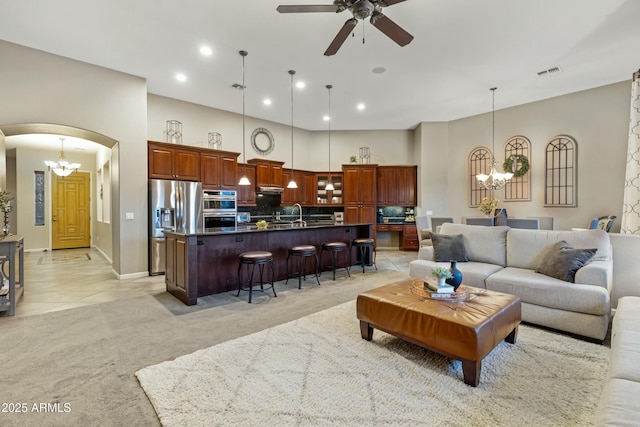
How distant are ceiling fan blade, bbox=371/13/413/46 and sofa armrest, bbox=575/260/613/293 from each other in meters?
2.92

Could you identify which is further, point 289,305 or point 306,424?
point 289,305

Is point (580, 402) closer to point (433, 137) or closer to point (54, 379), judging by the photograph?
point (54, 379)

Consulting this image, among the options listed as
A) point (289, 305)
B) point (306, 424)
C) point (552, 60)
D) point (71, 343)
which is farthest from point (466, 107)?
point (71, 343)

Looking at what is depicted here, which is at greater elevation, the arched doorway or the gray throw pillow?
the arched doorway

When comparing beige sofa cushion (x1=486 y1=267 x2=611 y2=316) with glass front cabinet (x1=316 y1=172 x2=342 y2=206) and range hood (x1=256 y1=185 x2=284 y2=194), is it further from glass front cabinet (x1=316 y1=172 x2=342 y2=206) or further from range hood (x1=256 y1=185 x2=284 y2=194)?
glass front cabinet (x1=316 y1=172 x2=342 y2=206)

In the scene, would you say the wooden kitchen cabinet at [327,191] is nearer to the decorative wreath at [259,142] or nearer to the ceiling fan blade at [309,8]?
the decorative wreath at [259,142]

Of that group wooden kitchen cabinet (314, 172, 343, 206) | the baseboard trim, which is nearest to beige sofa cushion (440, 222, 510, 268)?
wooden kitchen cabinet (314, 172, 343, 206)

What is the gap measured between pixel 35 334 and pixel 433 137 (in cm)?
873

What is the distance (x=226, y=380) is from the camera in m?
2.11

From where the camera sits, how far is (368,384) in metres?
2.07

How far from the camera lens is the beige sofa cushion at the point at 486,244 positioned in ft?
12.7

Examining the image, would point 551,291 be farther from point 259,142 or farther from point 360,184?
point 259,142

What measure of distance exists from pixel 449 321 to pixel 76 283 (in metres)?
5.75

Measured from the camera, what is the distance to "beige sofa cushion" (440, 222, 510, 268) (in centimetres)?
388
